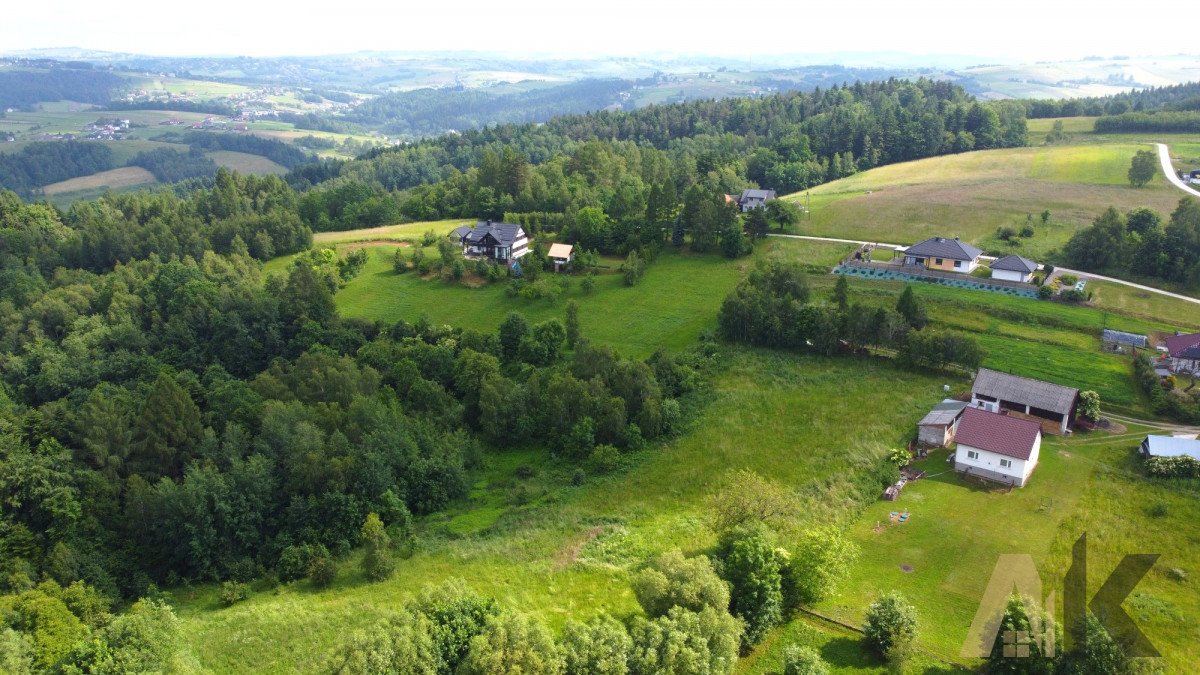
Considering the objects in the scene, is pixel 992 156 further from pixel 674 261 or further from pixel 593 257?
pixel 593 257

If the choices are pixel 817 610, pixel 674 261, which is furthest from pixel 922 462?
pixel 674 261

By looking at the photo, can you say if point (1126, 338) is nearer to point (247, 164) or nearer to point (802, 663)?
point (802, 663)

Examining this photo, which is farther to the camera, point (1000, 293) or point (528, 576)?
point (1000, 293)

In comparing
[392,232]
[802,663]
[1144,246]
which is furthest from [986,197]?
[802,663]

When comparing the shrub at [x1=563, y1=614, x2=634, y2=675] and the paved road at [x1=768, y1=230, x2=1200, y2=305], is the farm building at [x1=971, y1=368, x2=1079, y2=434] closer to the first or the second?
the paved road at [x1=768, y1=230, x2=1200, y2=305]

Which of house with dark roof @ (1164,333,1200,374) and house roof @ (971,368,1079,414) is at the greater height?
house with dark roof @ (1164,333,1200,374)

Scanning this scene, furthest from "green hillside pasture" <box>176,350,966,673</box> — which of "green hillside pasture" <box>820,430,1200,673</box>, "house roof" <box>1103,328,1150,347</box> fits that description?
"house roof" <box>1103,328,1150,347</box>

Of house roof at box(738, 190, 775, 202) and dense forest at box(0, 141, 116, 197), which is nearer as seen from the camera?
house roof at box(738, 190, 775, 202)
